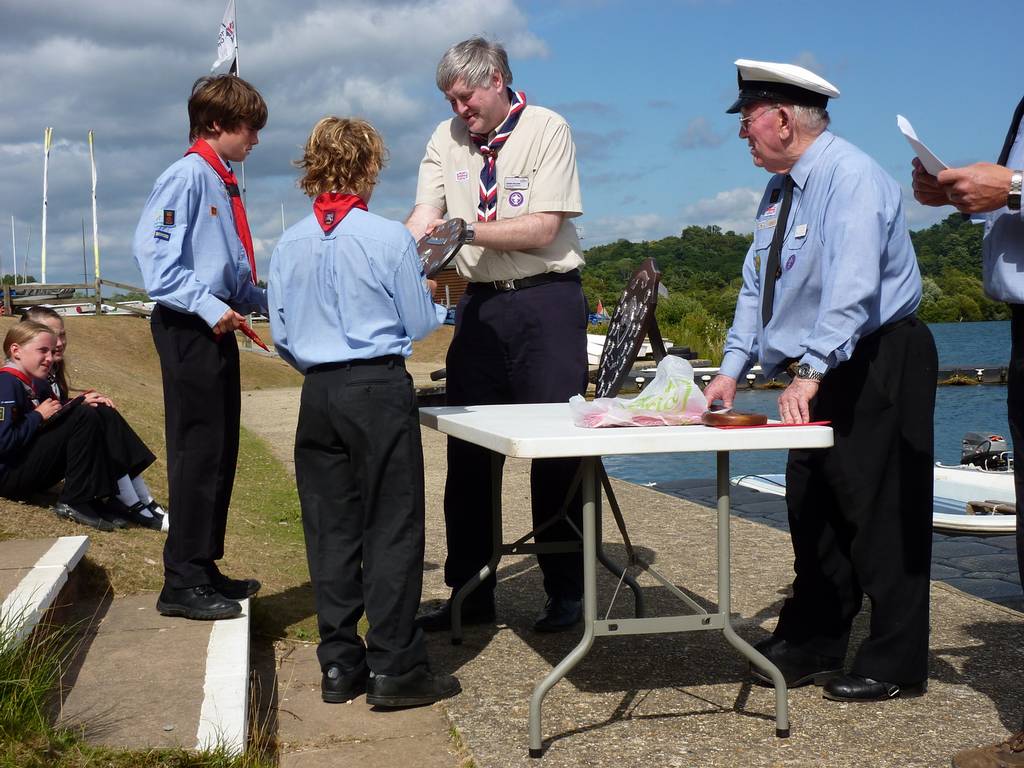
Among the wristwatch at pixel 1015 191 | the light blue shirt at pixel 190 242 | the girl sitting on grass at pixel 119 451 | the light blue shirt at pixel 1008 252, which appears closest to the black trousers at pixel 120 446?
the girl sitting on grass at pixel 119 451

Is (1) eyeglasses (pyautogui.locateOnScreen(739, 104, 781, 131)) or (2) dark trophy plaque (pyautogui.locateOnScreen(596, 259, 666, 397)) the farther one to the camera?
(2) dark trophy plaque (pyautogui.locateOnScreen(596, 259, 666, 397))

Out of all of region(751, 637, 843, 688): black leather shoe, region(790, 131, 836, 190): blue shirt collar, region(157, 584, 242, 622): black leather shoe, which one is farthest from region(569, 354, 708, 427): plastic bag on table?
region(157, 584, 242, 622): black leather shoe

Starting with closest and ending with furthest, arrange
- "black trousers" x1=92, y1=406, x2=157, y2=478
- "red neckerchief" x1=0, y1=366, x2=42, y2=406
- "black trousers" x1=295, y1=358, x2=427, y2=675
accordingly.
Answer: "black trousers" x1=295, y1=358, x2=427, y2=675 → "red neckerchief" x1=0, y1=366, x2=42, y2=406 → "black trousers" x1=92, y1=406, x2=157, y2=478

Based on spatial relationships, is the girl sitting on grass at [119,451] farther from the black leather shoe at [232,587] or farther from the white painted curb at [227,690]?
the white painted curb at [227,690]

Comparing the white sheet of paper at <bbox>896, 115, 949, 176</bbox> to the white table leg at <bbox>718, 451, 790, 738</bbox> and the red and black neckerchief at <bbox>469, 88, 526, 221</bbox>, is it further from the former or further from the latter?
the red and black neckerchief at <bbox>469, 88, 526, 221</bbox>

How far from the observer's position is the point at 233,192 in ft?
15.5

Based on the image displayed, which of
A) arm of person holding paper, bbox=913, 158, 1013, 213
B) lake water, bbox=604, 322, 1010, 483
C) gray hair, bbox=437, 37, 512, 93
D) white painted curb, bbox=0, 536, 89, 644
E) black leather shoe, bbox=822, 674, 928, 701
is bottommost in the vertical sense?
lake water, bbox=604, 322, 1010, 483

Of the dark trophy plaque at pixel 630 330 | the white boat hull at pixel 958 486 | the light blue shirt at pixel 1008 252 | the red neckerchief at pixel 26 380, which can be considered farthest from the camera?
the white boat hull at pixel 958 486

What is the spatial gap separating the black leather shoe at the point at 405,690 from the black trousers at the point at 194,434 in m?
1.04

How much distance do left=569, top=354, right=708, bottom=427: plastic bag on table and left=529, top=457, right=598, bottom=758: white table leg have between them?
150 millimetres

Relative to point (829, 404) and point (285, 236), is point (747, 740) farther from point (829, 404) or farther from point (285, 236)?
point (285, 236)

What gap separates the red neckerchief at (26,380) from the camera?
616 cm

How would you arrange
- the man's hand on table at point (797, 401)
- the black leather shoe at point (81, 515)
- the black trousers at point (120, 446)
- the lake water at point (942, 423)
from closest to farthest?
the man's hand on table at point (797, 401)
the black leather shoe at point (81, 515)
the black trousers at point (120, 446)
the lake water at point (942, 423)

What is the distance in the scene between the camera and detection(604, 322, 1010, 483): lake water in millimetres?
19812
